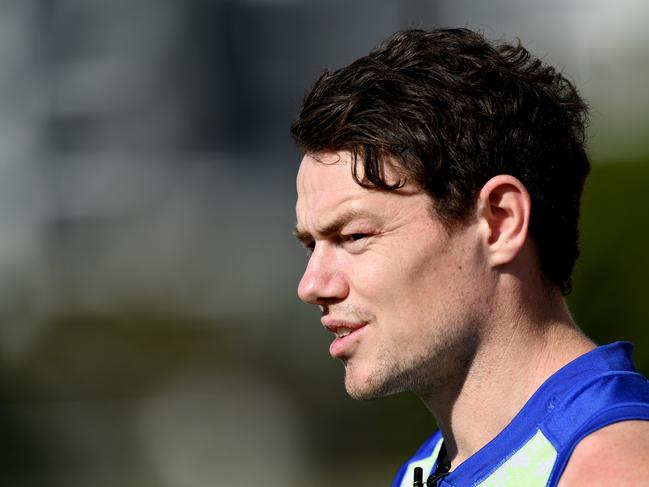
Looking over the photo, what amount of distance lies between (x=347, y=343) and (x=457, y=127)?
0.57 metres

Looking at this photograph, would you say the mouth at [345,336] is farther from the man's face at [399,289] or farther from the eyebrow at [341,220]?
the eyebrow at [341,220]

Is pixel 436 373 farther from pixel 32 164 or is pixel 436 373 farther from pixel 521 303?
pixel 32 164

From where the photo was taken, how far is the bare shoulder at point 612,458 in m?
1.95

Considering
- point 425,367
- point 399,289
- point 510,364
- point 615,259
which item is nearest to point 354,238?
point 399,289

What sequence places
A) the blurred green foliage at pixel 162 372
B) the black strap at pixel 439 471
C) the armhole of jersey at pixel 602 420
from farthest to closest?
the blurred green foliage at pixel 162 372
the black strap at pixel 439 471
the armhole of jersey at pixel 602 420

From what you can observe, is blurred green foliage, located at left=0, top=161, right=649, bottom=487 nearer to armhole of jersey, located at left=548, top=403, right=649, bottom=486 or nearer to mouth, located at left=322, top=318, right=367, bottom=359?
mouth, located at left=322, top=318, right=367, bottom=359

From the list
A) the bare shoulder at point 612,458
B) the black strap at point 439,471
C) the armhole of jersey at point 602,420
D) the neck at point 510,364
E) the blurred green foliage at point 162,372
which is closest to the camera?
the bare shoulder at point 612,458

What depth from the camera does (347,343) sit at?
244 centimetres

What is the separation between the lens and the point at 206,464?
8.76 m

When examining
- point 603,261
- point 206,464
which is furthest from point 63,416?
point 603,261

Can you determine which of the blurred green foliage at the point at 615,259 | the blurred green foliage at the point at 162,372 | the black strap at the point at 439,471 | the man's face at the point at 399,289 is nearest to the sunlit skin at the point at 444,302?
the man's face at the point at 399,289

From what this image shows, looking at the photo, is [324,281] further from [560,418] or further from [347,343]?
[560,418]

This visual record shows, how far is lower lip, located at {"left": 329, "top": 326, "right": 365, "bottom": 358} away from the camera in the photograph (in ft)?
7.98

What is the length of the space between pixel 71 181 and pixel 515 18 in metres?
4.17
